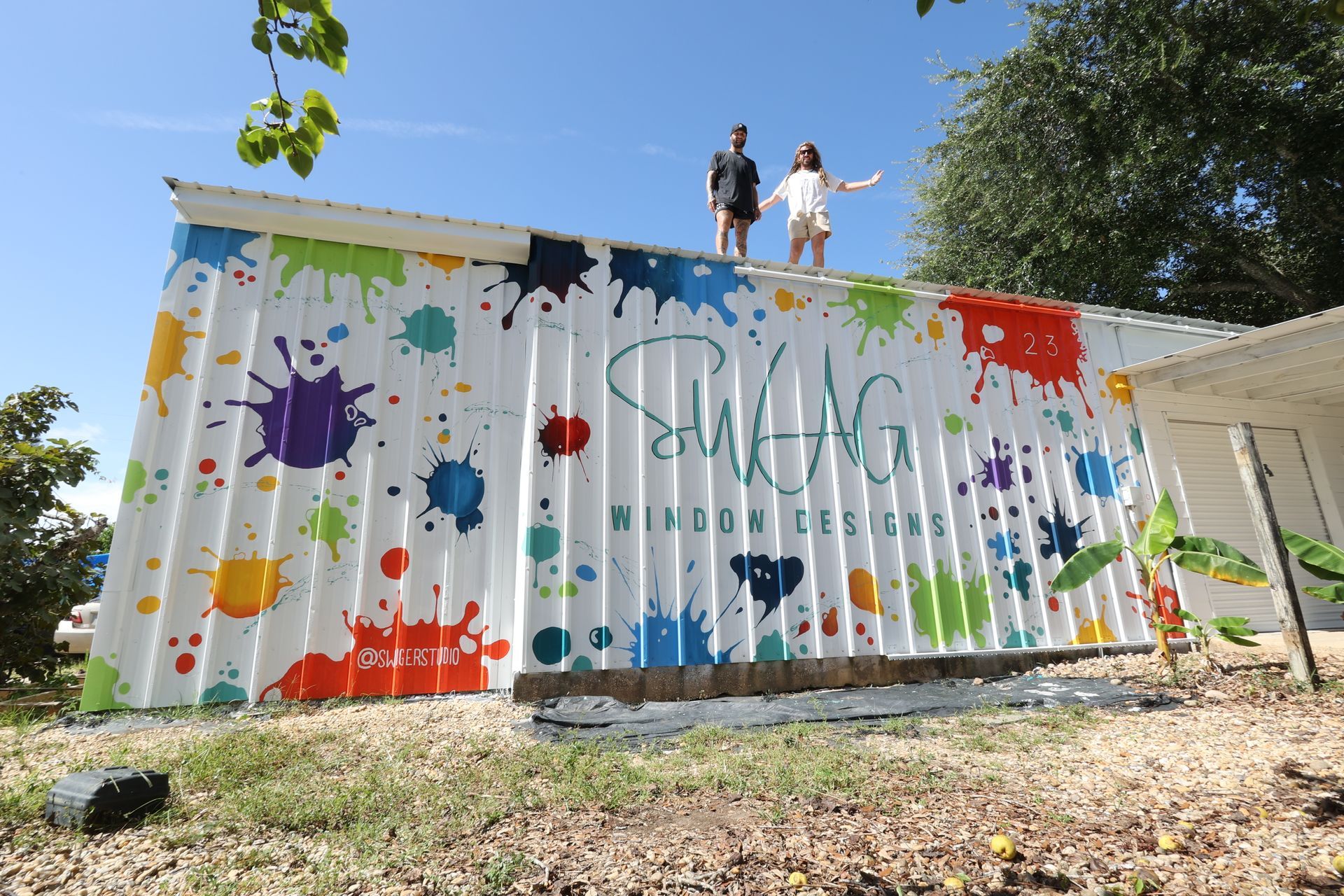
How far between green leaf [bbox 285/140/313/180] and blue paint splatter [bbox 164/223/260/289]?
329 centimetres

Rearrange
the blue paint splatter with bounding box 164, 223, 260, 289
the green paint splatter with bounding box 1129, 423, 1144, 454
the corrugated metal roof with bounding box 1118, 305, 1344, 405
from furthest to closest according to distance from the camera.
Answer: the green paint splatter with bounding box 1129, 423, 1144, 454, the corrugated metal roof with bounding box 1118, 305, 1344, 405, the blue paint splatter with bounding box 164, 223, 260, 289

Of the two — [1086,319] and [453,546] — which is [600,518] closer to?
[453,546]

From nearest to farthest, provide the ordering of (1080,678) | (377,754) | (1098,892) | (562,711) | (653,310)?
(1098,892)
(377,754)
(562,711)
(1080,678)
(653,310)

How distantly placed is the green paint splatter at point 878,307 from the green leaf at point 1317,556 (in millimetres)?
3454

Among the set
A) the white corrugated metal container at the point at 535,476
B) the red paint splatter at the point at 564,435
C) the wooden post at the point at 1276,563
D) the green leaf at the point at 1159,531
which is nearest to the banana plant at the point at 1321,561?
the wooden post at the point at 1276,563

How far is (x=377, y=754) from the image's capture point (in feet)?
10.8

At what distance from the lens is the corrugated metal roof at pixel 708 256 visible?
15.8 ft

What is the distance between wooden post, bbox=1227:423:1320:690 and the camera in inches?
A: 183

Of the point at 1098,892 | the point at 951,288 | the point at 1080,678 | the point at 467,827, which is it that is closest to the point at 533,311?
the point at 467,827

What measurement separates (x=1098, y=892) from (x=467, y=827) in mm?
2096

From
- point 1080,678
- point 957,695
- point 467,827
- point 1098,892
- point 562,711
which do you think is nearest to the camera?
point 1098,892

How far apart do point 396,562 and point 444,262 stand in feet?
8.06

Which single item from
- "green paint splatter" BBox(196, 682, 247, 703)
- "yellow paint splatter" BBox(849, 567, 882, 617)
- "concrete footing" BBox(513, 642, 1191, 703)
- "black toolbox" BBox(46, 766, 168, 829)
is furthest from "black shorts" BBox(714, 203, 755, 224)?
"black toolbox" BBox(46, 766, 168, 829)

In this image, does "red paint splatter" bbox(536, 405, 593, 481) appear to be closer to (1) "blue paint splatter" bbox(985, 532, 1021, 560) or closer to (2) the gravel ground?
(2) the gravel ground
